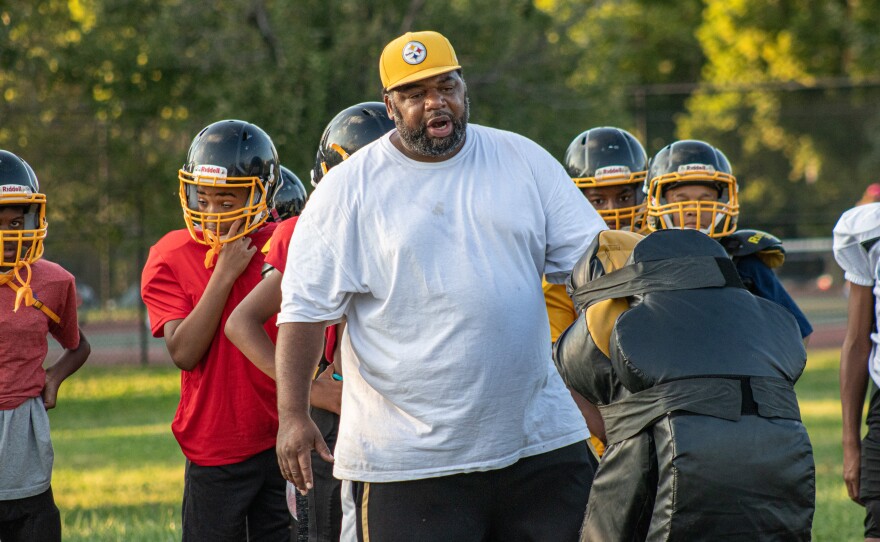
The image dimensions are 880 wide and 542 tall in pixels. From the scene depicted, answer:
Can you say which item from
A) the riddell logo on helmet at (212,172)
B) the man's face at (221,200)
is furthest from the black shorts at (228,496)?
the riddell logo on helmet at (212,172)

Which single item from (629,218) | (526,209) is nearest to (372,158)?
(526,209)

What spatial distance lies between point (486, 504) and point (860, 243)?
2.29 m

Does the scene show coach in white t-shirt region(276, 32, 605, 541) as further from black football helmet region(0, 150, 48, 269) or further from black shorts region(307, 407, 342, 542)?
black football helmet region(0, 150, 48, 269)

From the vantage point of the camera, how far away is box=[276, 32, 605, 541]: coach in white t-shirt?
12.3 ft

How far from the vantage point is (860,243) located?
5121 mm

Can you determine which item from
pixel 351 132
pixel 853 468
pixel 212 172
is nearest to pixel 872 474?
pixel 853 468

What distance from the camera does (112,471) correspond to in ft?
36.2

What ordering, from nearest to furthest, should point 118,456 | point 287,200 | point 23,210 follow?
point 23,210
point 287,200
point 118,456

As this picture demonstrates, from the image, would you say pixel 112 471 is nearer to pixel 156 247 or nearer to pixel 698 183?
pixel 156 247

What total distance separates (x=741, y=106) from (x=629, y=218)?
62.7 ft

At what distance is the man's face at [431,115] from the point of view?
3.86 m

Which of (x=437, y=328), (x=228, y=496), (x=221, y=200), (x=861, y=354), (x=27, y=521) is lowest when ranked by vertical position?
(x=27, y=521)

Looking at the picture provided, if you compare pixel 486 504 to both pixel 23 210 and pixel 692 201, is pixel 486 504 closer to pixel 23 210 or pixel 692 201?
pixel 692 201

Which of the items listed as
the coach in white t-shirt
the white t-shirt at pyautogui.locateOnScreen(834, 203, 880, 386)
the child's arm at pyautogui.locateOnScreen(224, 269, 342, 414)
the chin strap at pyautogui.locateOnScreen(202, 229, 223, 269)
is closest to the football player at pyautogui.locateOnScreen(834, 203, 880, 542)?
the white t-shirt at pyautogui.locateOnScreen(834, 203, 880, 386)
